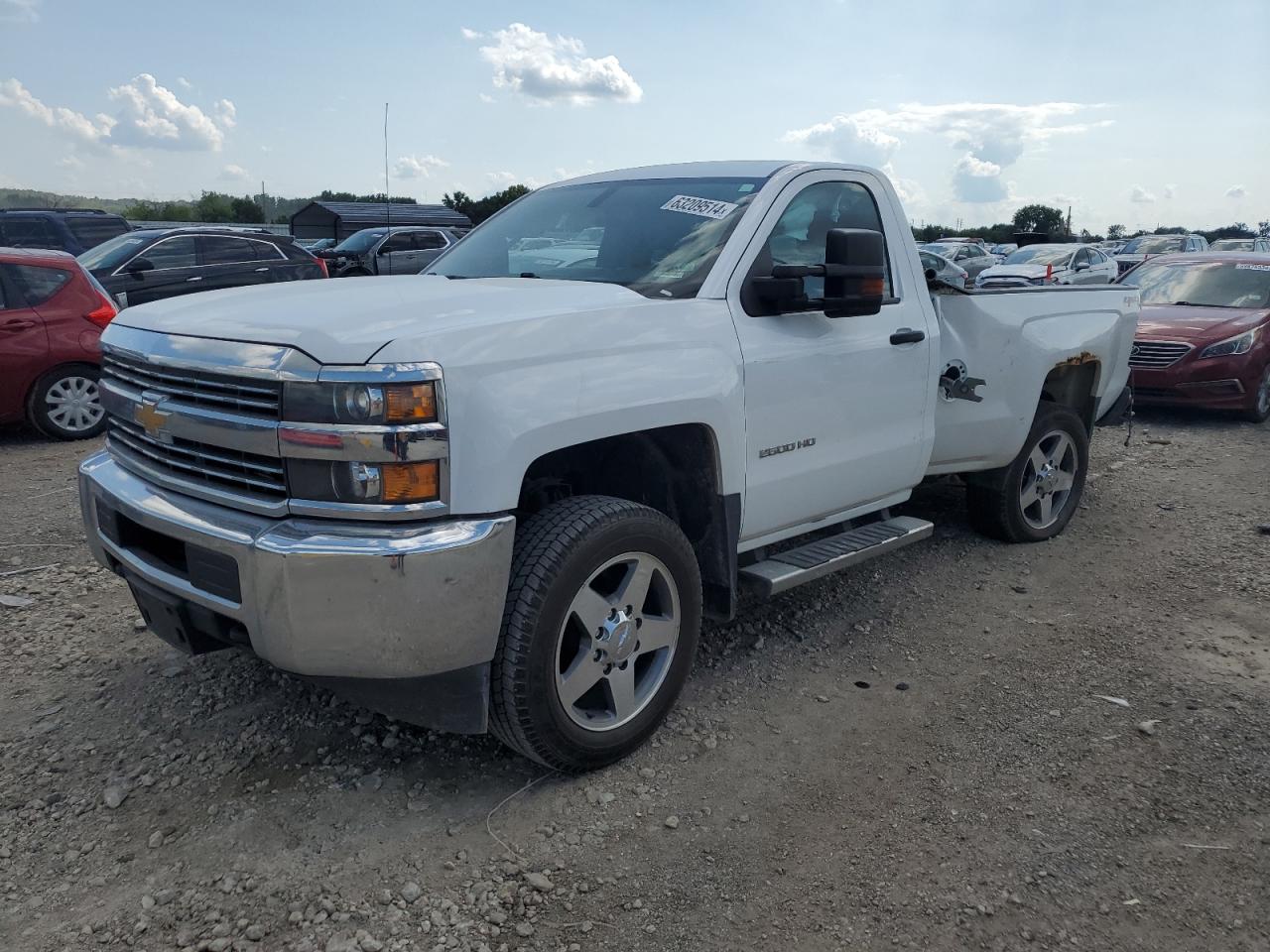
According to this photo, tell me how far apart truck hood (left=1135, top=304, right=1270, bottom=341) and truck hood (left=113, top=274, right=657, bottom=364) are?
8.14 metres

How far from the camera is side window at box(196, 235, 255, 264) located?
11867mm

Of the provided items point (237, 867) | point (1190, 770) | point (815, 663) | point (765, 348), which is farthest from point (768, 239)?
point (237, 867)

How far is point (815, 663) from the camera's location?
4.23m

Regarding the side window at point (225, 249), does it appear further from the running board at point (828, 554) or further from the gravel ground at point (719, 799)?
the running board at point (828, 554)

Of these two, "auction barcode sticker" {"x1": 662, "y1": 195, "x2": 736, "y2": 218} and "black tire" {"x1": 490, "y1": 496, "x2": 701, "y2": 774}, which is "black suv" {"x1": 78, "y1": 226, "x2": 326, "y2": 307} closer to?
"auction barcode sticker" {"x1": 662, "y1": 195, "x2": 736, "y2": 218}

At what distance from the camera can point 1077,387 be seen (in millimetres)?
5992

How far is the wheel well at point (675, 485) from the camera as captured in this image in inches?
138

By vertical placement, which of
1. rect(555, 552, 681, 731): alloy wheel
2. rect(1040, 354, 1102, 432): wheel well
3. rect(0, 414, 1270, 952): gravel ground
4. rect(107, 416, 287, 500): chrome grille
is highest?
rect(107, 416, 287, 500): chrome grille


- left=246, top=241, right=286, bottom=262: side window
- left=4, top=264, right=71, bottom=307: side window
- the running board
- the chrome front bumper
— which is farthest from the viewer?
left=246, top=241, right=286, bottom=262: side window

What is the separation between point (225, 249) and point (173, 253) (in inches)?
28.6

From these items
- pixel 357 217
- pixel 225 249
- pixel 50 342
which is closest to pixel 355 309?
pixel 50 342

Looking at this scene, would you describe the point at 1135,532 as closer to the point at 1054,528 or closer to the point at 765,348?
the point at 1054,528

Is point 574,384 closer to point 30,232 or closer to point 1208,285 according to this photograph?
point 1208,285

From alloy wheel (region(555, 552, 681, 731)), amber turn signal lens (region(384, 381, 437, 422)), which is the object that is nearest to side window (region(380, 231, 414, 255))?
alloy wheel (region(555, 552, 681, 731))
